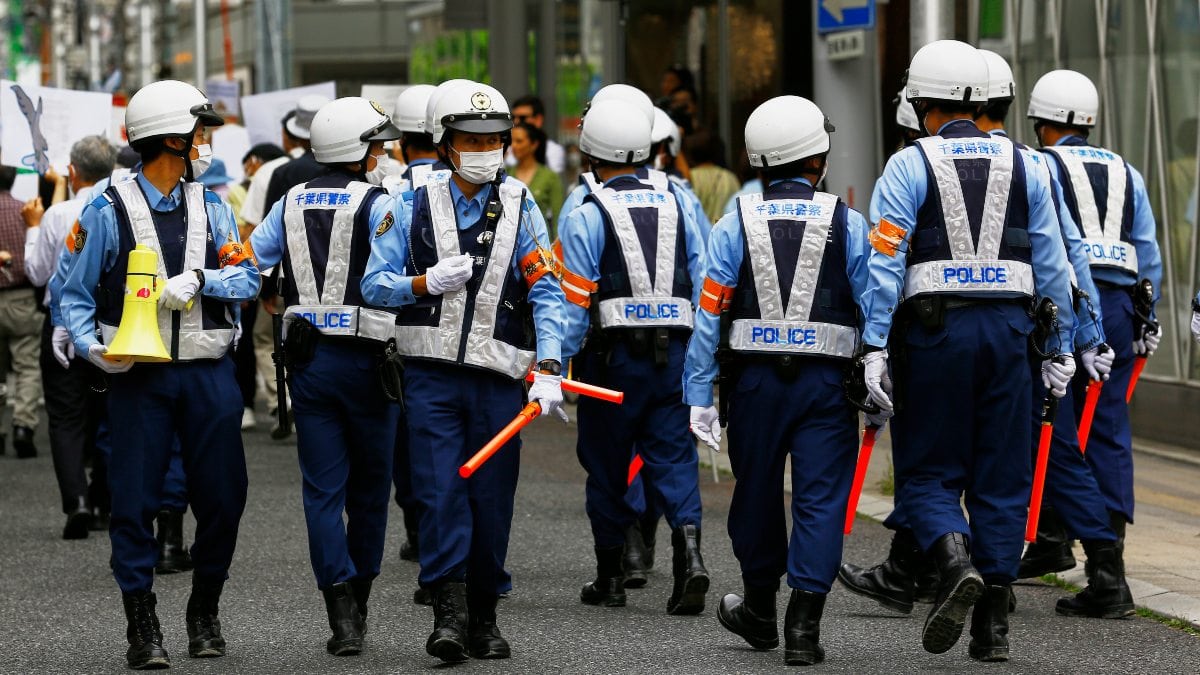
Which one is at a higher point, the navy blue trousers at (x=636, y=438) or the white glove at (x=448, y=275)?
the white glove at (x=448, y=275)

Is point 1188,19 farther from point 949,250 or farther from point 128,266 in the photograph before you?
point 128,266

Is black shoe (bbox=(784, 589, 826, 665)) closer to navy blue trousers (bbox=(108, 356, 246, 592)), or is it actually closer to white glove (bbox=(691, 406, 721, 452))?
white glove (bbox=(691, 406, 721, 452))

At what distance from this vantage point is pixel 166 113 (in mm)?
6949

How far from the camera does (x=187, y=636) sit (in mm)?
7438

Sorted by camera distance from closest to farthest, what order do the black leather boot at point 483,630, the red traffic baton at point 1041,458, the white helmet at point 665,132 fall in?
the black leather boot at point 483,630 < the red traffic baton at point 1041,458 < the white helmet at point 665,132

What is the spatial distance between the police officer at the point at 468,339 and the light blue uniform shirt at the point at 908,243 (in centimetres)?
108

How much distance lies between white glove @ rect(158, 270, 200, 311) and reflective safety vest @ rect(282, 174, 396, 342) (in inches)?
19.2

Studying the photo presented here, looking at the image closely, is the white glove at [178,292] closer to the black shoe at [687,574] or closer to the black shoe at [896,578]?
the black shoe at [687,574]

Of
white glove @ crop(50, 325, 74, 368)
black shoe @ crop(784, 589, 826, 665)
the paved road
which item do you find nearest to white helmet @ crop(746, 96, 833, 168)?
black shoe @ crop(784, 589, 826, 665)

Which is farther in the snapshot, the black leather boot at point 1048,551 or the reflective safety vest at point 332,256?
the black leather boot at point 1048,551

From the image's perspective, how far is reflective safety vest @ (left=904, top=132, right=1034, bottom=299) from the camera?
22.2ft

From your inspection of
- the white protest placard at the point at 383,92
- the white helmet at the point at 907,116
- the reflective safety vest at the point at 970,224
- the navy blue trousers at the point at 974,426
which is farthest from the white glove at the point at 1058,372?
the white protest placard at the point at 383,92

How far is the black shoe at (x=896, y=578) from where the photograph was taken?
25.3 feet

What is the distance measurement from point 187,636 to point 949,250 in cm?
303
